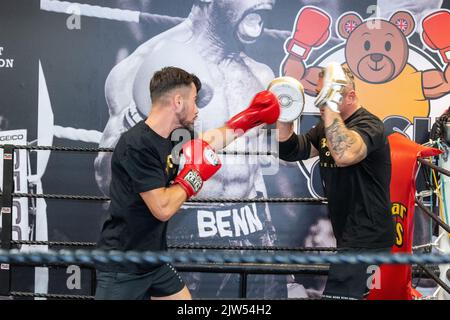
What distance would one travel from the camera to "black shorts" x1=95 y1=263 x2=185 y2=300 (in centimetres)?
179

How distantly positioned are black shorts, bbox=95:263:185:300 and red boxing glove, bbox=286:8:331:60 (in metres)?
1.83

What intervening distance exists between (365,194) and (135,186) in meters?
0.92

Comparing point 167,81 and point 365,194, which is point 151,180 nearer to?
point 167,81

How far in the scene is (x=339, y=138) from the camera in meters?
1.96

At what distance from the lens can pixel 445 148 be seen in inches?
107

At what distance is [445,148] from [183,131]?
1.40 meters

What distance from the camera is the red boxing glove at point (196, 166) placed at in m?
1.75

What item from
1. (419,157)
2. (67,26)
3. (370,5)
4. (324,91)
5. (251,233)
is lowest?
(251,233)

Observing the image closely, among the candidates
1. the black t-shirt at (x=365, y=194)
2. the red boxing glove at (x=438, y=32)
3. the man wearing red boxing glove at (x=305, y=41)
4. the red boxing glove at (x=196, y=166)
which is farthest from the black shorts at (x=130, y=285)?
the red boxing glove at (x=438, y=32)

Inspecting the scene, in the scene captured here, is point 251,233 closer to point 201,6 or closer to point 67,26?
point 201,6

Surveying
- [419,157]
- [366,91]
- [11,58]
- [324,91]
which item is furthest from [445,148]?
[11,58]

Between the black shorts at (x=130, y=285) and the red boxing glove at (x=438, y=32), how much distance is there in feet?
→ 7.66

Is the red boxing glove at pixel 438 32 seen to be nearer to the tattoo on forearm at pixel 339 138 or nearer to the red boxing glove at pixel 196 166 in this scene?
the tattoo on forearm at pixel 339 138
